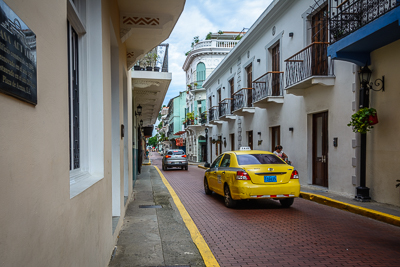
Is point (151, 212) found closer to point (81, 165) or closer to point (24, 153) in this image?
point (81, 165)

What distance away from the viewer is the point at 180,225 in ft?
21.8

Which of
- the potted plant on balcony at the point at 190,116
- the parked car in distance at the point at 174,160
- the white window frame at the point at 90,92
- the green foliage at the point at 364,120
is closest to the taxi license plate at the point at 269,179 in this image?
the green foliage at the point at 364,120

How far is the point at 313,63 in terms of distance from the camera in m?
11.6

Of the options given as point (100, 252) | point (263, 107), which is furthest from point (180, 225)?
point (263, 107)

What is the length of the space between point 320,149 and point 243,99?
337 inches

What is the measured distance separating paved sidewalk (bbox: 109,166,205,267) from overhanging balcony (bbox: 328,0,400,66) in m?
6.35

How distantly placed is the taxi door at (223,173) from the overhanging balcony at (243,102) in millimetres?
9342

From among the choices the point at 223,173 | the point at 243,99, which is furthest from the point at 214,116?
the point at 223,173

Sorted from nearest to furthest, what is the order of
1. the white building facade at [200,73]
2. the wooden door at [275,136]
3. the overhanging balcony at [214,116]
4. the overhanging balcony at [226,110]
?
1. the wooden door at [275,136]
2. the overhanging balcony at [226,110]
3. the overhanging balcony at [214,116]
4. the white building facade at [200,73]

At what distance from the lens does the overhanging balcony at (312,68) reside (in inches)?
439

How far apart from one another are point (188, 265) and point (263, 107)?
13.7 meters

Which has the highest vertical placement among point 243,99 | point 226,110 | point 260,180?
point 243,99

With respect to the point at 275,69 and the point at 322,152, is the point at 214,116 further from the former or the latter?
the point at 322,152

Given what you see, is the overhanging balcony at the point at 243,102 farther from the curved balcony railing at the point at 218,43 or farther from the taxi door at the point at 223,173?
the curved balcony railing at the point at 218,43
